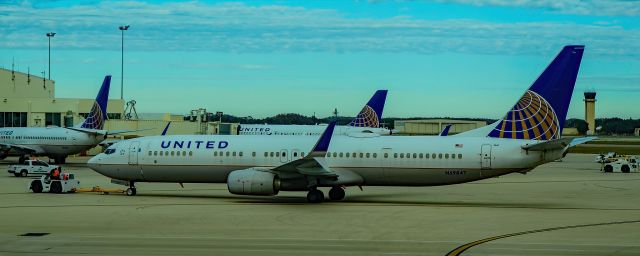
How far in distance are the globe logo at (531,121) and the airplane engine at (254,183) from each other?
31.4 ft

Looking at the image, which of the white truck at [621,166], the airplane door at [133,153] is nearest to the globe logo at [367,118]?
the white truck at [621,166]

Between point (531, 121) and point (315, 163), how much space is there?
8912 mm

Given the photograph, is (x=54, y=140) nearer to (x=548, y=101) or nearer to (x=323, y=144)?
(x=323, y=144)

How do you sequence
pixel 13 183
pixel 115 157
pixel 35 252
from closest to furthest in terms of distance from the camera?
pixel 35 252 < pixel 115 157 < pixel 13 183

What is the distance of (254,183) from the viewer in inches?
1414

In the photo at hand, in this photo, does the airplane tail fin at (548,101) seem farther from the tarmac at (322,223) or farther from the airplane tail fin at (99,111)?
the airplane tail fin at (99,111)

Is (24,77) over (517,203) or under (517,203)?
over

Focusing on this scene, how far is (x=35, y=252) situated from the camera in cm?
2230

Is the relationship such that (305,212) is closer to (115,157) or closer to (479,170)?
(479,170)

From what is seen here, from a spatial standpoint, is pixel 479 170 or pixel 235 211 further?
pixel 479 170

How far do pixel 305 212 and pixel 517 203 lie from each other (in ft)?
35.6

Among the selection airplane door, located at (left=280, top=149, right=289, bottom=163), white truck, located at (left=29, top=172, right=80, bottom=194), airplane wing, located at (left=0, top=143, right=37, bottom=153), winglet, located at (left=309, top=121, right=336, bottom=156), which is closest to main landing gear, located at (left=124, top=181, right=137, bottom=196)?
white truck, located at (left=29, top=172, right=80, bottom=194)

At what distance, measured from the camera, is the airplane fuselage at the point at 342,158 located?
36.4 m

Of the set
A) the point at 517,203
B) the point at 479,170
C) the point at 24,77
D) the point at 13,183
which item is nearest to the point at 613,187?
the point at 517,203
